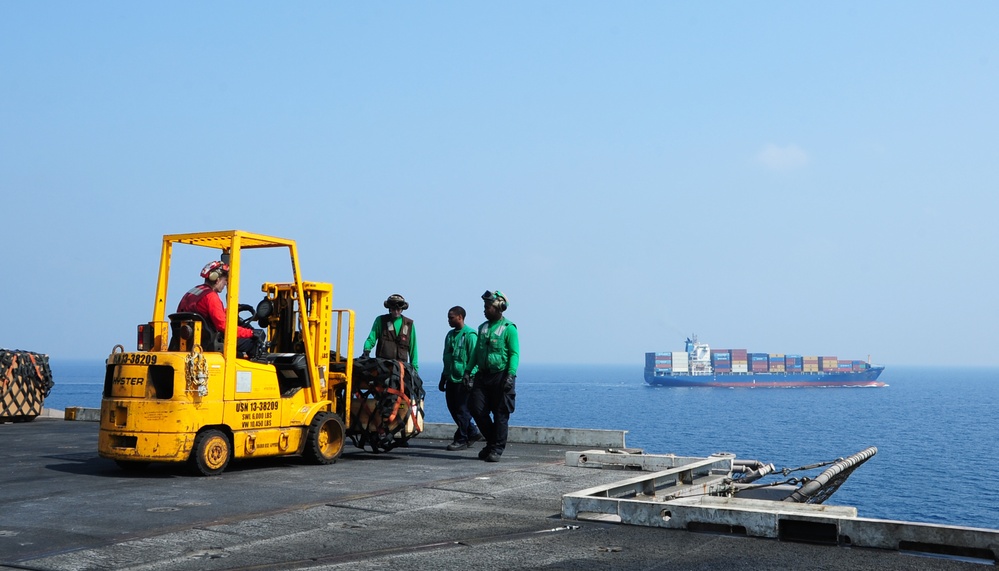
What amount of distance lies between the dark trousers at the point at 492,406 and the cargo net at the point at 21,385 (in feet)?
38.3

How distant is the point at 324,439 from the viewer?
10.3 metres

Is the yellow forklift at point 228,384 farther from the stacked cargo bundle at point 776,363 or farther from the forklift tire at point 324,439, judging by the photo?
the stacked cargo bundle at point 776,363

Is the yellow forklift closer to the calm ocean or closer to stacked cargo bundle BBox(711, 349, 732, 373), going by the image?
the calm ocean

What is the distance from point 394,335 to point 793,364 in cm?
15897

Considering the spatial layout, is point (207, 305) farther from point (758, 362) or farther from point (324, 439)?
point (758, 362)

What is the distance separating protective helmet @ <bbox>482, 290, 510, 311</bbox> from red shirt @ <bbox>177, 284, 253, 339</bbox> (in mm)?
3157

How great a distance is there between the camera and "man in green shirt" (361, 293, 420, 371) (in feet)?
39.2

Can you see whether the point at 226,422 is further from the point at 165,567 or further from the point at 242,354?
the point at 165,567

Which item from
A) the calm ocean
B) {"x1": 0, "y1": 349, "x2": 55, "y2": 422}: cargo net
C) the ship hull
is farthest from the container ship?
{"x1": 0, "y1": 349, "x2": 55, "y2": 422}: cargo net

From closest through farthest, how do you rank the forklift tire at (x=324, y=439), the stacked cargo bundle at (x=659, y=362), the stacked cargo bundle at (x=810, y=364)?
1. the forklift tire at (x=324, y=439)
2. the stacked cargo bundle at (x=810, y=364)
3. the stacked cargo bundle at (x=659, y=362)

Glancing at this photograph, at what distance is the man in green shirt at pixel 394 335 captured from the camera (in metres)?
12.0

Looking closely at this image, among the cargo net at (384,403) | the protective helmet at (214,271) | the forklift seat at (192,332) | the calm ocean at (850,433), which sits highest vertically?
the protective helmet at (214,271)

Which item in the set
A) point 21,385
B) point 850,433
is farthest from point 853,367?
point 21,385

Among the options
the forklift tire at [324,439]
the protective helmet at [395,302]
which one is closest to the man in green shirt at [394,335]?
the protective helmet at [395,302]
